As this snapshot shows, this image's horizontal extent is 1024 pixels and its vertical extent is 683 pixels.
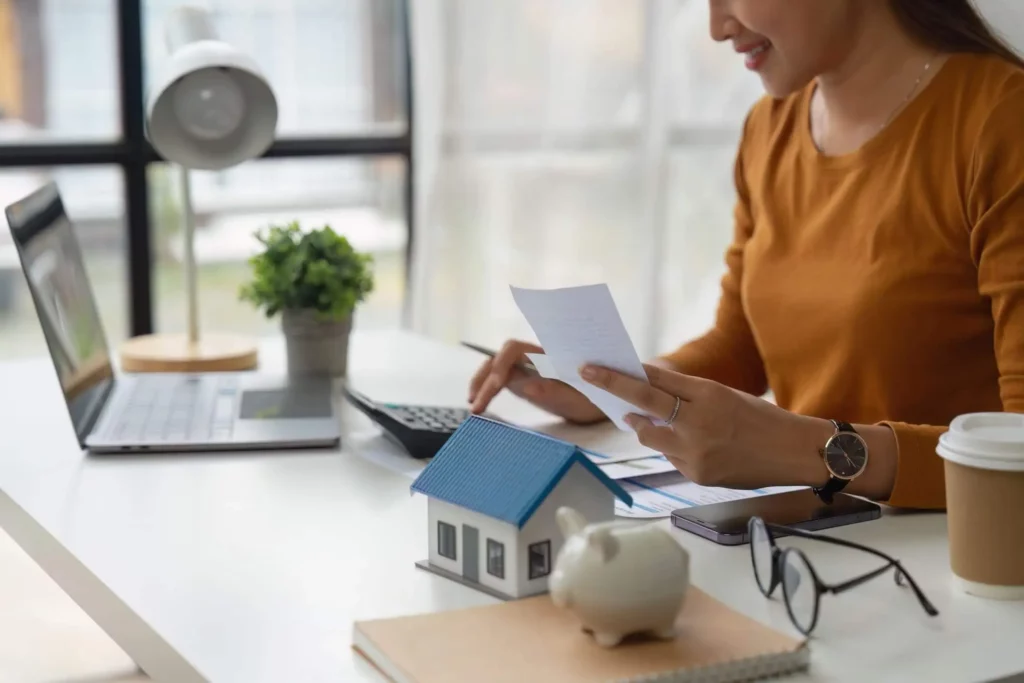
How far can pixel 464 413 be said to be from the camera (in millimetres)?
1551

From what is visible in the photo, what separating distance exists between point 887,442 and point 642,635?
1.48ft

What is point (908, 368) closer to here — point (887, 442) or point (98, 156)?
point (887, 442)

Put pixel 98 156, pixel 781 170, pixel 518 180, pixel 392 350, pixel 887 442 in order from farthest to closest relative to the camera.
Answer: pixel 518 180 < pixel 98 156 < pixel 392 350 < pixel 781 170 < pixel 887 442

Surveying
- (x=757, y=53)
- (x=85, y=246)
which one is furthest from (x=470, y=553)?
(x=85, y=246)

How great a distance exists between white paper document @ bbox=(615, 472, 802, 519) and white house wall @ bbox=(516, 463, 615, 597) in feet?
0.60

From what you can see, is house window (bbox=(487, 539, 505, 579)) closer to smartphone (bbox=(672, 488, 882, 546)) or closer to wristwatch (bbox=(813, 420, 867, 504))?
smartphone (bbox=(672, 488, 882, 546))

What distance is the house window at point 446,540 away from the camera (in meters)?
1.04

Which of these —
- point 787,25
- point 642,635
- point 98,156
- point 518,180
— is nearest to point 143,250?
point 98,156

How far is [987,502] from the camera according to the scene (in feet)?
3.23

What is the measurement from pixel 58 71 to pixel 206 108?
1082 mm

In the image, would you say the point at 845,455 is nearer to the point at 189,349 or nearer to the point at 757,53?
the point at 757,53

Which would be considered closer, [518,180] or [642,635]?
[642,635]

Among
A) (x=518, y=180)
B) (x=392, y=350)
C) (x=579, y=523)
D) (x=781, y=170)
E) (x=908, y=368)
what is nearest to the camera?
(x=579, y=523)

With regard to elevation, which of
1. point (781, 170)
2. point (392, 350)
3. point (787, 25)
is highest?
point (787, 25)
